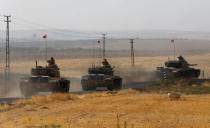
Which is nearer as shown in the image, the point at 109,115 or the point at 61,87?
the point at 109,115

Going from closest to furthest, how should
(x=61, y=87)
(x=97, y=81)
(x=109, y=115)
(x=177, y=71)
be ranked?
(x=109, y=115) → (x=61, y=87) → (x=97, y=81) → (x=177, y=71)

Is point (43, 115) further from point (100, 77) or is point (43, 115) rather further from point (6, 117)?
point (100, 77)

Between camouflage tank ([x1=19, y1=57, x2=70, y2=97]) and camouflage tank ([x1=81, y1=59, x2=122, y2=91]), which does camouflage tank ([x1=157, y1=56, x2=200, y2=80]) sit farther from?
camouflage tank ([x1=19, y1=57, x2=70, y2=97])

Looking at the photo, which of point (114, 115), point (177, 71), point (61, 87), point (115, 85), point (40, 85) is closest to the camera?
point (114, 115)

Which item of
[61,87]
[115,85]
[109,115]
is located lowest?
[109,115]

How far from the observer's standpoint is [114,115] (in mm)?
22000

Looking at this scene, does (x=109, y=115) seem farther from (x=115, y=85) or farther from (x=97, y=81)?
(x=115, y=85)

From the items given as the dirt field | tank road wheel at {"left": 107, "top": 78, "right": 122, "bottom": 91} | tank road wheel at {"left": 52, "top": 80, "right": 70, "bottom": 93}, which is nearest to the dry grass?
the dirt field

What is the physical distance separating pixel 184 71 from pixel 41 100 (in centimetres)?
3172

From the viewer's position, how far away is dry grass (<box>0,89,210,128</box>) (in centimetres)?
1880

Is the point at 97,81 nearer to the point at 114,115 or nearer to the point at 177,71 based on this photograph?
the point at 177,71

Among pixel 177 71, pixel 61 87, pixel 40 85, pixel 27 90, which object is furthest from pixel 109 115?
pixel 177 71

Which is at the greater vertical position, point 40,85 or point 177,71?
point 177,71

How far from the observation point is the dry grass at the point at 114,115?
1880 cm
